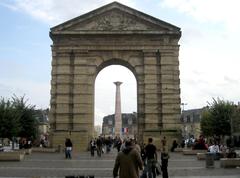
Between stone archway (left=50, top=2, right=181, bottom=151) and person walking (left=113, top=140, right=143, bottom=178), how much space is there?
37.2 metres

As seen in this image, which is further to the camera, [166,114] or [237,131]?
[166,114]

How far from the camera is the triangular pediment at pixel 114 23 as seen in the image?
50938 mm

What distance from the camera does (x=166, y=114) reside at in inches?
1982

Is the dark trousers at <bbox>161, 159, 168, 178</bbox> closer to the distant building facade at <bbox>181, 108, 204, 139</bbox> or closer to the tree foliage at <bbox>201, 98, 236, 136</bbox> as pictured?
the tree foliage at <bbox>201, 98, 236, 136</bbox>

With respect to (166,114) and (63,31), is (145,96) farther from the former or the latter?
(63,31)

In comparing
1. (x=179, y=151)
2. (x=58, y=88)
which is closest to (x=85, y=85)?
(x=58, y=88)

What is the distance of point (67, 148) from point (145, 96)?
47.7ft

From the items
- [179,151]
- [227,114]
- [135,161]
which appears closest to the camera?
[135,161]

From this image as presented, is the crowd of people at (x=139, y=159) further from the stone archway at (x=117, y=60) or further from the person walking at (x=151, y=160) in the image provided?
the stone archway at (x=117, y=60)

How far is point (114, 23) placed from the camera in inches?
2019

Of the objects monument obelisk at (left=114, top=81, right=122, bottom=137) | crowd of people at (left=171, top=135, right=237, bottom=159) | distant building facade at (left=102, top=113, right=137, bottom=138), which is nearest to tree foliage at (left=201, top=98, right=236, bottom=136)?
crowd of people at (left=171, top=135, right=237, bottom=159)

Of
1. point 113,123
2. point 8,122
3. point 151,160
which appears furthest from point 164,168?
point 113,123

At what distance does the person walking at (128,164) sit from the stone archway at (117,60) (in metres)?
37.2

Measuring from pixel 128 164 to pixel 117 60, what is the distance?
39276mm
